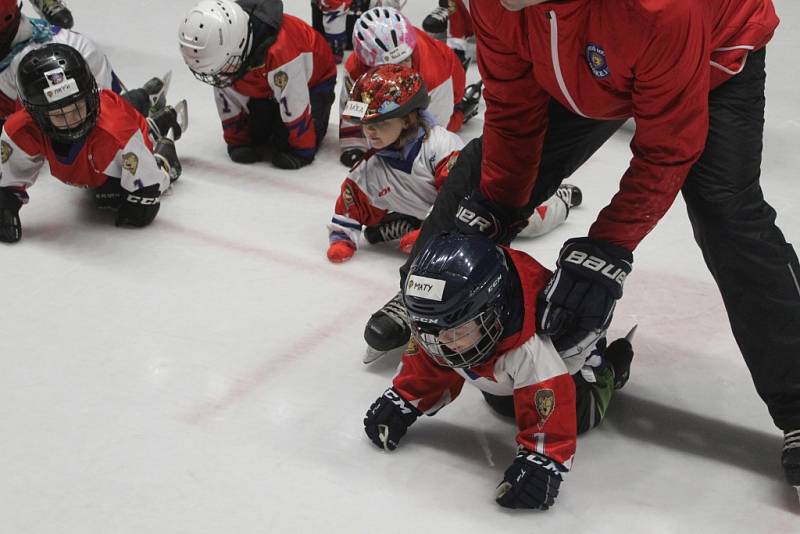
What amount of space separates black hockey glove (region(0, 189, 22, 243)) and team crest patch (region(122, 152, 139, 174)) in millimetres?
→ 374

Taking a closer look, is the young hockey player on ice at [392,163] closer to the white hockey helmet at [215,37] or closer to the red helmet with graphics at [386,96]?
the red helmet with graphics at [386,96]

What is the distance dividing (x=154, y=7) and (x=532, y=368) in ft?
14.4

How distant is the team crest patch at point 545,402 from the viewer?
218 cm

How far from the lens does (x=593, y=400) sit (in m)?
2.44

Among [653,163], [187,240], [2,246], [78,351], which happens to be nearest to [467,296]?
[653,163]

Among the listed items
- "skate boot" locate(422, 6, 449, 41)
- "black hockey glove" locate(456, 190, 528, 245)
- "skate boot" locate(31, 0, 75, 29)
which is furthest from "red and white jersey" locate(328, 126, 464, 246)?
"skate boot" locate(31, 0, 75, 29)

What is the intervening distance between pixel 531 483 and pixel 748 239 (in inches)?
26.1

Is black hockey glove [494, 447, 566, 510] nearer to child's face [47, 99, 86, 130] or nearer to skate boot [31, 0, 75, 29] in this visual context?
child's face [47, 99, 86, 130]

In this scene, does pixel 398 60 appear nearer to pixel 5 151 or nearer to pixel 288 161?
pixel 288 161

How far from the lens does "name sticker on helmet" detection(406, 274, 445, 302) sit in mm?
2078

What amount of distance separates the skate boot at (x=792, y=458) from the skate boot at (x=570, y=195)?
4.60 ft

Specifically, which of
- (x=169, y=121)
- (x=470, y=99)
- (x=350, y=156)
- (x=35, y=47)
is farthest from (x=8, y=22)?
(x=470, y=99)

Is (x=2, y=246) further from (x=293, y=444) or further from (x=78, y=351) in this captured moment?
(x=293, y=444)

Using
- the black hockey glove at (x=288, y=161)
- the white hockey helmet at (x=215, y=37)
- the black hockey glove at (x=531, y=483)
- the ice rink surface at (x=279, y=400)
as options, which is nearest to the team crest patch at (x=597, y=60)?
the black hockey glove at (x=531, y=483)
